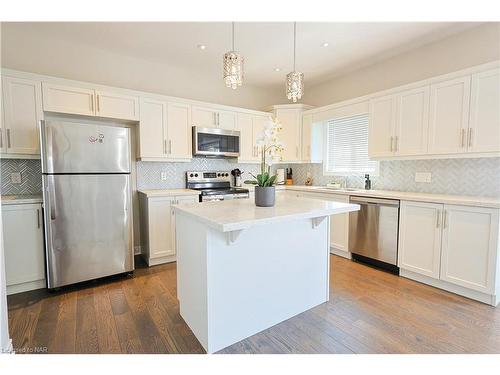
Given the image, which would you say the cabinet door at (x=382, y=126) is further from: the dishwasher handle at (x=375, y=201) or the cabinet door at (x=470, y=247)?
the cabinet door at (x=470, y=247)

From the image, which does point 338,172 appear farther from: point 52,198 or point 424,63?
point 52,198

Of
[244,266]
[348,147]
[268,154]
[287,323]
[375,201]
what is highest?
[348,147]

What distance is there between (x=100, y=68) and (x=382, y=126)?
3.71 meters

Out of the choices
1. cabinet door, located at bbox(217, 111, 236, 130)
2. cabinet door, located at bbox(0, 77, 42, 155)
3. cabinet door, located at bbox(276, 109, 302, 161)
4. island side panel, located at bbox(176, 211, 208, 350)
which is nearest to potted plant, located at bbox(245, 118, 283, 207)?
island side panel, located at bbox(176, 211, 208, 350)

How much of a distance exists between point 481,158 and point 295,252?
231 centimetres

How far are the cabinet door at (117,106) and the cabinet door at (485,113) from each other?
3.70 metres

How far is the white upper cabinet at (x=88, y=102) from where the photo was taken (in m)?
2.75

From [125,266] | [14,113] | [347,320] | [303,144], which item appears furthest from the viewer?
[303,144]

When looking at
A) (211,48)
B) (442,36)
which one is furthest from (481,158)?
(211,48)

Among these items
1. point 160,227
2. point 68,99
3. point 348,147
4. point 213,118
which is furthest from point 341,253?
point 68,99

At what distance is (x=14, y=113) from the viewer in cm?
258

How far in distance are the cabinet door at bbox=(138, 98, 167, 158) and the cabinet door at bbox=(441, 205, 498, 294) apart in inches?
132

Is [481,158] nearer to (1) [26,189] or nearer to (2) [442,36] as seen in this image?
(2) [442,36]

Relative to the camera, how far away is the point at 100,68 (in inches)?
129
